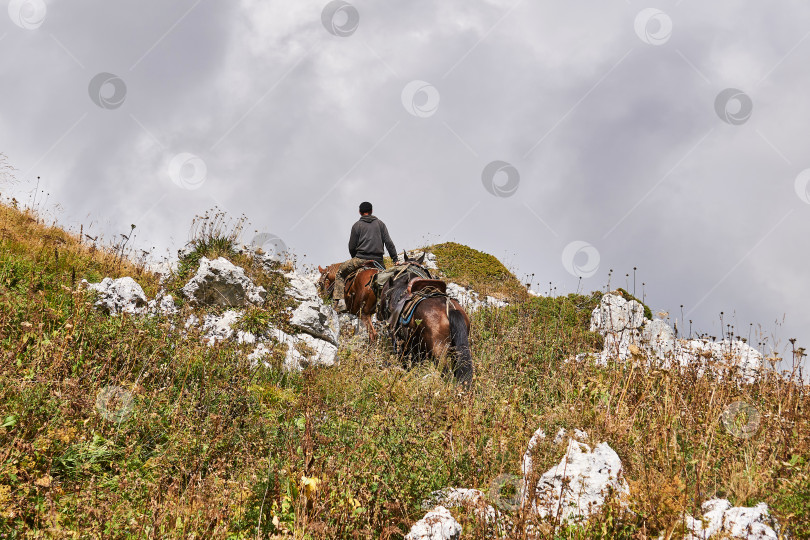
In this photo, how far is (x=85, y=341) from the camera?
616 centimetres

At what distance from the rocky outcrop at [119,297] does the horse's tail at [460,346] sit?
523 centimetres

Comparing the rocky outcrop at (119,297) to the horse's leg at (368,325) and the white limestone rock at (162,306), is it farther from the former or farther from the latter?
the horse's leg at (368,325)

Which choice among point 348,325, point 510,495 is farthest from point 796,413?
point 348,325

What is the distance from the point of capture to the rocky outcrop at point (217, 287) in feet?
32.4

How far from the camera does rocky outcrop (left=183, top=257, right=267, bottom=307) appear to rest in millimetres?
9883

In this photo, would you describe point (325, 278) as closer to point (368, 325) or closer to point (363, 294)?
point (363, 294)

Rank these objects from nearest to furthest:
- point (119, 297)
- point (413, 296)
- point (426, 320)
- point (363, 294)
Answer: point (119, 297) → point (426, 320) → point (413, 296) → point (363, 294)

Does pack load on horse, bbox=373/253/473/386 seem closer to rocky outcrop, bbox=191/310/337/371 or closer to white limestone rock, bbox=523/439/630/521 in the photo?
rocky outcrop, bbox=191/310/337/371

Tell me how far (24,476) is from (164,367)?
239 cm

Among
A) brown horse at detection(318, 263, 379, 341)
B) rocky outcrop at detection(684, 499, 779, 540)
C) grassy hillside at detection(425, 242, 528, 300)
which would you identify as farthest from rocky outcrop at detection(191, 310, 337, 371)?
grassy hillside at detection(425, 242, 528, 300)

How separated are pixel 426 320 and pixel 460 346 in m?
0.81

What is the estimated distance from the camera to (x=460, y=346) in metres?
9.07

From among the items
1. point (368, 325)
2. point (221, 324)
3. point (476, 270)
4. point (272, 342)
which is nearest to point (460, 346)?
point (272, 342)

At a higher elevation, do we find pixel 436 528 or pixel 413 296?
pixel 413 296
